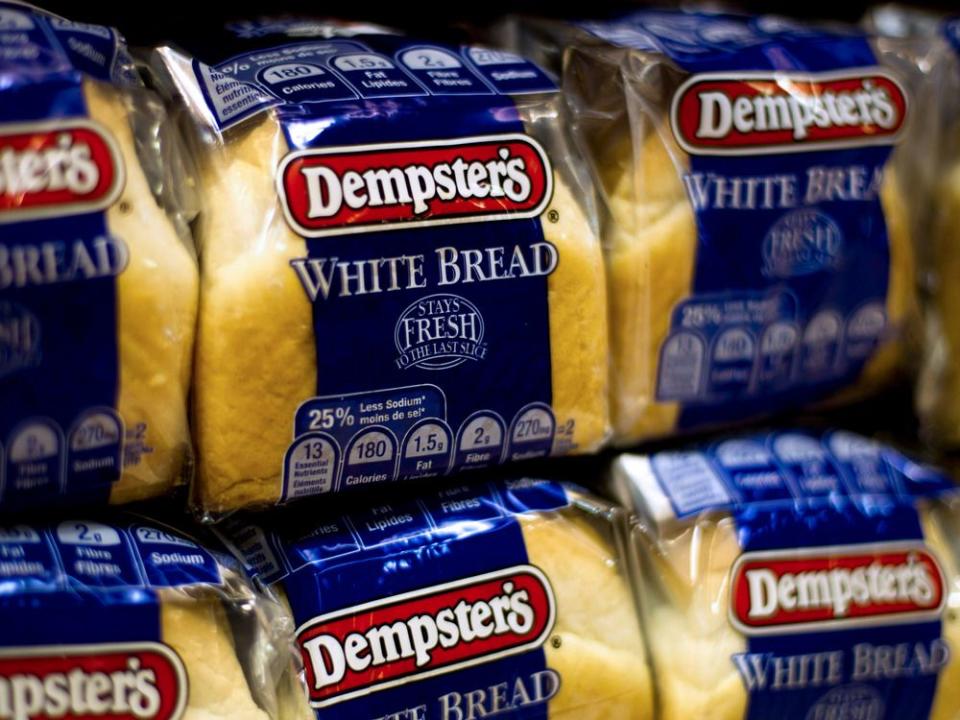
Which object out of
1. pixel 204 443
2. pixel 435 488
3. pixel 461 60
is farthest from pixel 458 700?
pixel 461 60

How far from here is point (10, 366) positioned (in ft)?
2.65

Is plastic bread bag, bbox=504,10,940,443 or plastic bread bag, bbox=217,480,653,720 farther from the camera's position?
plastic bread bag, bbox=504,10,940,443

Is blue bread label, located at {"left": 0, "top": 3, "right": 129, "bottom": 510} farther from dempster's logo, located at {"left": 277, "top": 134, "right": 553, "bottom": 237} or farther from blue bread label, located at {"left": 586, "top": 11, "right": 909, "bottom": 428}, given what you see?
blue bread label, located at {"left": 586, "top": 11, "right": 909, "bottom": 428}

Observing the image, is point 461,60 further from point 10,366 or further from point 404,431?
point 10,366

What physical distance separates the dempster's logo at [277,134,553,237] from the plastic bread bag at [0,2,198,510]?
0.10m

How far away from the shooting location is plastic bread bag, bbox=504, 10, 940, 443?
104 cm

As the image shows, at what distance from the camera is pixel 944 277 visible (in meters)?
1.19

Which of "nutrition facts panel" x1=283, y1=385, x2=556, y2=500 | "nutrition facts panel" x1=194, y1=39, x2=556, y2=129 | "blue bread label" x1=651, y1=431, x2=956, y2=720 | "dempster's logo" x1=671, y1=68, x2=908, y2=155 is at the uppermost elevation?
"nutrition facts panel" x1=194, y1=39, x2=556, y2=129

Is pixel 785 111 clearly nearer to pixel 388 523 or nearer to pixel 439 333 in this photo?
pixel 439 333

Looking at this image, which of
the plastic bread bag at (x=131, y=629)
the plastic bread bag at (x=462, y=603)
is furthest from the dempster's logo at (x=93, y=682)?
the plastic bread bag at (x=462, y=603)

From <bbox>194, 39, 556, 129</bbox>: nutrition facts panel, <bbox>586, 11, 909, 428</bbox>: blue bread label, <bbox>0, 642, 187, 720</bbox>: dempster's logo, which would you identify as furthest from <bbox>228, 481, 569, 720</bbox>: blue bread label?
<bbox>194, 39, 556, 129</bbox>: nutrition facts panel

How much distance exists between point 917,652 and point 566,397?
1.38 feet

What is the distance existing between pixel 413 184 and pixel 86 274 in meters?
0.27

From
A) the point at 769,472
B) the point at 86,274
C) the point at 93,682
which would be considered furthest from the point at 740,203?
the point at 93,682
